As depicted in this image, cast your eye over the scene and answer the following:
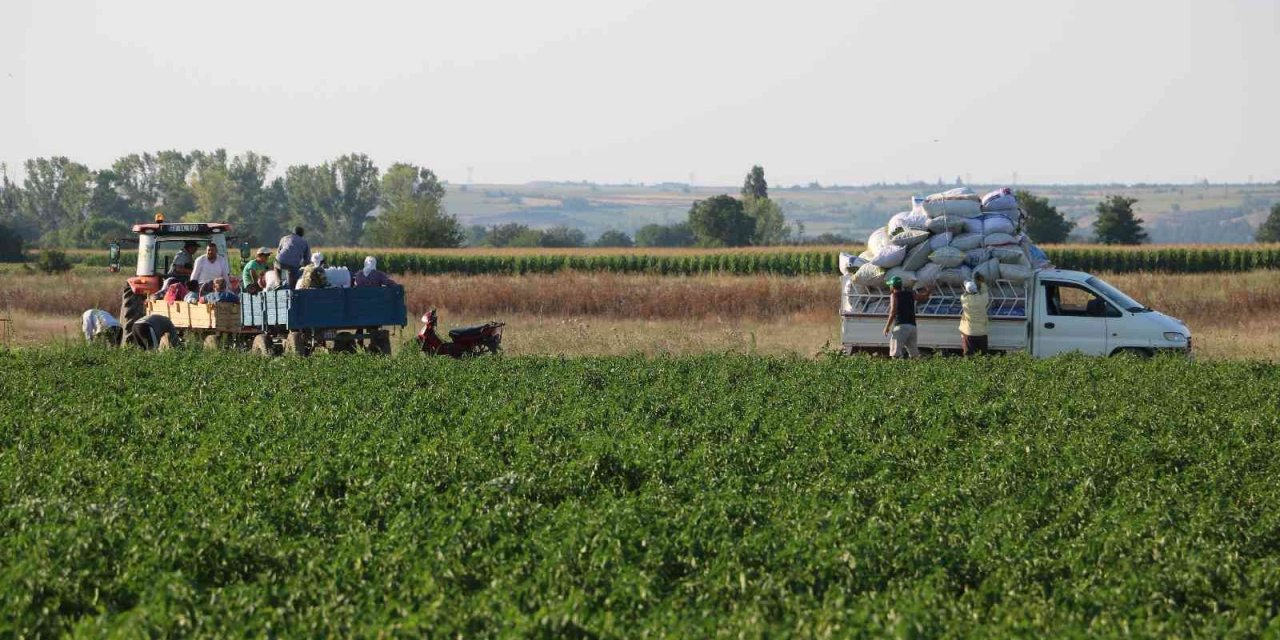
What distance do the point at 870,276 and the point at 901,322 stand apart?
1.08 meters

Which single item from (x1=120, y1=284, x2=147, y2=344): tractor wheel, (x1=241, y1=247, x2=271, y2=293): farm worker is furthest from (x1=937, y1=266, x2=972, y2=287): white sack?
(x1=120, y1=284, x2=147, y2=344): tractor wheel

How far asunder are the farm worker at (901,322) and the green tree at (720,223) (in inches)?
2692

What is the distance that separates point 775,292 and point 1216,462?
24405mm

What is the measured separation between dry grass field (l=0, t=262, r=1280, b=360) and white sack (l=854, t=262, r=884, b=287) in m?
4.88

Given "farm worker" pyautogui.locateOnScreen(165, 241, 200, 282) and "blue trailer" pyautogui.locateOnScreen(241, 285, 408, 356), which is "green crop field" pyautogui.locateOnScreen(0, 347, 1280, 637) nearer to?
"blue trailer" pyautogui.locateOnScreen(241, 285, 408, 356)

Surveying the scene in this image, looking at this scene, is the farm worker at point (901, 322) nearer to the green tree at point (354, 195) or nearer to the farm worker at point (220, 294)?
the farm worker at point (220, 294)

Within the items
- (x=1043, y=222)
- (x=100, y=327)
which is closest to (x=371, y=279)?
(x=100, y=327)

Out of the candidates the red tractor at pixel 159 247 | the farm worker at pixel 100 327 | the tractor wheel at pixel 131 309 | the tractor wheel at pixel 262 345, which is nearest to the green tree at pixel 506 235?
the farm worker at pixel 100 327

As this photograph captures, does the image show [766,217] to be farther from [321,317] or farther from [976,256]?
[321,317]

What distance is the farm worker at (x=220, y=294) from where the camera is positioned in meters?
20.9

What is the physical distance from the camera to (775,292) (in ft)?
116

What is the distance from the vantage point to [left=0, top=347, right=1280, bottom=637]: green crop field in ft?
24.5

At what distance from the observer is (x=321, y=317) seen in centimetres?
2050

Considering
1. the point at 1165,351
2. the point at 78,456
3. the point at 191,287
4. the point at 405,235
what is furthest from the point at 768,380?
the point at 405,235
